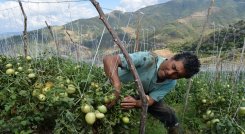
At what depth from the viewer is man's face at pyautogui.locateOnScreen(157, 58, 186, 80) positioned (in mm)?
3203

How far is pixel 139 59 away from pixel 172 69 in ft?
0.99

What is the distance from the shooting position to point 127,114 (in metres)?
2.96

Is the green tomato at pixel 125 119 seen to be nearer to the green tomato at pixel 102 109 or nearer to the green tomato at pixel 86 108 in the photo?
the green tomato at pixel 102 109

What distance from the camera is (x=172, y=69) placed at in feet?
Result: 10.6

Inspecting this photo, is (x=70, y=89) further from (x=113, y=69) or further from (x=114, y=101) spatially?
(x=113, y=69)

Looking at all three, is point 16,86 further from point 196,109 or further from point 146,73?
point 196,109

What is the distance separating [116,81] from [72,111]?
0.49 meters

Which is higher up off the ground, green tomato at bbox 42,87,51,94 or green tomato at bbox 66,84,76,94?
green tomato at bbox 66,84,76,94

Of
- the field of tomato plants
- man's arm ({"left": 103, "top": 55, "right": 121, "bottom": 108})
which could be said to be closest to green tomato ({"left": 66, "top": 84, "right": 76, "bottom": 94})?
the field of tomato plants

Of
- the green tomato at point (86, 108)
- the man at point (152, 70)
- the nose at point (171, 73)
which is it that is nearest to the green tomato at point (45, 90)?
the green tomato at point (86, 108)

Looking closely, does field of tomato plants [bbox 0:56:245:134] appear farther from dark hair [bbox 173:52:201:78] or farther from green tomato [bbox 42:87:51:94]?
dark hair [bbox 173:52:201:78]

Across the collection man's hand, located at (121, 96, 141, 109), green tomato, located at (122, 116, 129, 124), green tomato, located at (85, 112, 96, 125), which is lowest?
green tomato, located at (122, 116, 129, 124)

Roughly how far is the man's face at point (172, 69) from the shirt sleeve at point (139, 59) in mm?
142

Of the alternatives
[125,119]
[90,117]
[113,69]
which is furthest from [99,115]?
[113,69]
